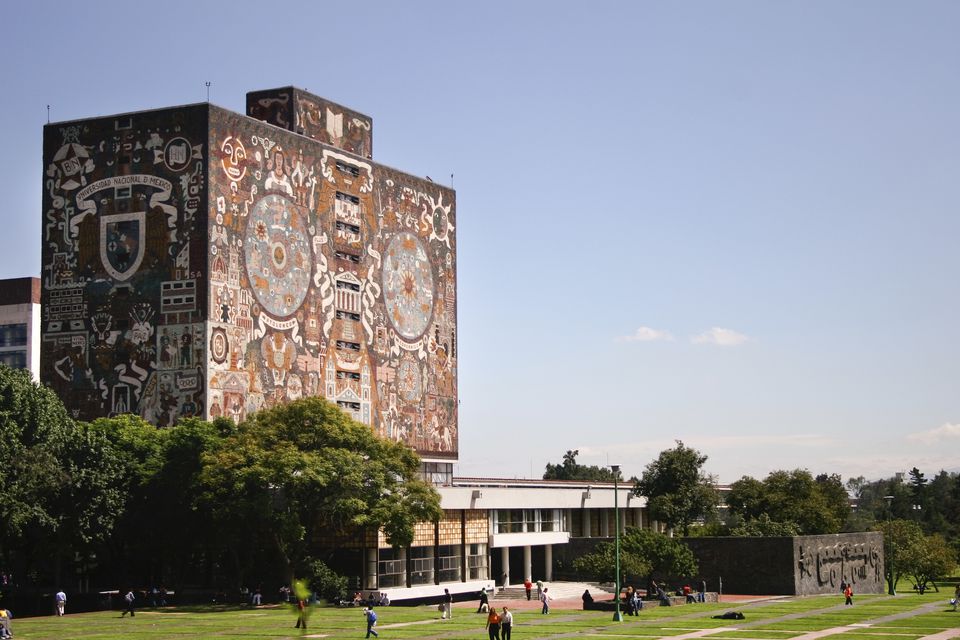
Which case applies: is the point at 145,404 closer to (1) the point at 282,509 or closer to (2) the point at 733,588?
(1) the point at 282,509

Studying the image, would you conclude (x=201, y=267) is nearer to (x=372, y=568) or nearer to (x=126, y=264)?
(x=126, y=264)

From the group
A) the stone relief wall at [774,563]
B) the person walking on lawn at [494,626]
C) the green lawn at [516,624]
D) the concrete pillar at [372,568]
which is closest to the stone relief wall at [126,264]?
the concrete pillar at [372,568]

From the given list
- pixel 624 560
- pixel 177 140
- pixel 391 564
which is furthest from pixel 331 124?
pixel 624 560

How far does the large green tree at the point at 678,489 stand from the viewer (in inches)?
4203

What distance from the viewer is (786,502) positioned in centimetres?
11006

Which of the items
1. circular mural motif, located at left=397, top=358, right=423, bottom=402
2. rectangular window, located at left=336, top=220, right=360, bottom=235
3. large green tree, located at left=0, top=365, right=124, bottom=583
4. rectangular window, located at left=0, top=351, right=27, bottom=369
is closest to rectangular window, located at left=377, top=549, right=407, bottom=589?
large green tree, located at left=0, top=365, right=124, bottom=583

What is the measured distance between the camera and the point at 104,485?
72438 millimetres

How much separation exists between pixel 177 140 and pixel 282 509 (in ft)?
96.7

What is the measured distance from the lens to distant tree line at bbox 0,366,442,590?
6831cm

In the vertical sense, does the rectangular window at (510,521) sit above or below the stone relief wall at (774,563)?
above

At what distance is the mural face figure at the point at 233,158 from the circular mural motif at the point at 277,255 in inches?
107

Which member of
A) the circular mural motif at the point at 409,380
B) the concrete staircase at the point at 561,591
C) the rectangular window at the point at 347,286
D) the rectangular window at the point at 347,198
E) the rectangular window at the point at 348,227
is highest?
the rectangular window at the point at 347,198

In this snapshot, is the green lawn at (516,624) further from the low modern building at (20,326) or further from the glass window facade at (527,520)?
the low modern building at (20,326)

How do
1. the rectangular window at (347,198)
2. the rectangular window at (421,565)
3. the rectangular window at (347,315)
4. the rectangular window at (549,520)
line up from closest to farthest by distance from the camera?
the rectangular window at (421,565), the rectangular window at (347,315), the rectangular window at (347,198), the rectangular window at (549,520)
